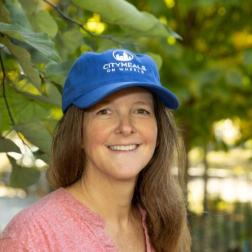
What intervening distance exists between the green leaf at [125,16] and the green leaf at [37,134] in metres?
0.42

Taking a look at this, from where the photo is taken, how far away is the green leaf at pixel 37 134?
2.65 metres

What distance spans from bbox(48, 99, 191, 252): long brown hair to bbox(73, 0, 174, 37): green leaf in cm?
30

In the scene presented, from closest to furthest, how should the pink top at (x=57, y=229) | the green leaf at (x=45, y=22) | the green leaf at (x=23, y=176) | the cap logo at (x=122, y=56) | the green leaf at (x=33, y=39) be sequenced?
the green leaf at (x=33, y=39), the pink top at (x=57, y=229), the cap logo at (x=122, y=56), the green leaf at (x=45, y=22), the green leaf at (x=23, y=176)

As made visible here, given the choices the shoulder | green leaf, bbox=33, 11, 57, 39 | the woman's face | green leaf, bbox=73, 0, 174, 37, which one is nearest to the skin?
the woman's face

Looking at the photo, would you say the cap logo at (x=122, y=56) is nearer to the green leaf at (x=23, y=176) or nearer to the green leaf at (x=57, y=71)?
the green leaf at (x=57, y=71)

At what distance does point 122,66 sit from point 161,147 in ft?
1.20

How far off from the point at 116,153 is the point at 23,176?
56 centimetres

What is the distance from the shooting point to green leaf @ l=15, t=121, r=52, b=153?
8.68 ft

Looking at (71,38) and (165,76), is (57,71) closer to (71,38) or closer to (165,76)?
(71,38)

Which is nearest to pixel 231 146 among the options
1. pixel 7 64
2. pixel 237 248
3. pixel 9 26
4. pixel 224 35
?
pixel 224 35

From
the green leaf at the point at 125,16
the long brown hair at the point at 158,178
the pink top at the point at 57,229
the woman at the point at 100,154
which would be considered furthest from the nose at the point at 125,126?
the green leaf at the point at 125,16

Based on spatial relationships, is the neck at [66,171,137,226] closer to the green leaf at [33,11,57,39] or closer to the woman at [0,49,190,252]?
the woman at [0,49,190,252]

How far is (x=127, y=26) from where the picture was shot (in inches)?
107

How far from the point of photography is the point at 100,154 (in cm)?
241
